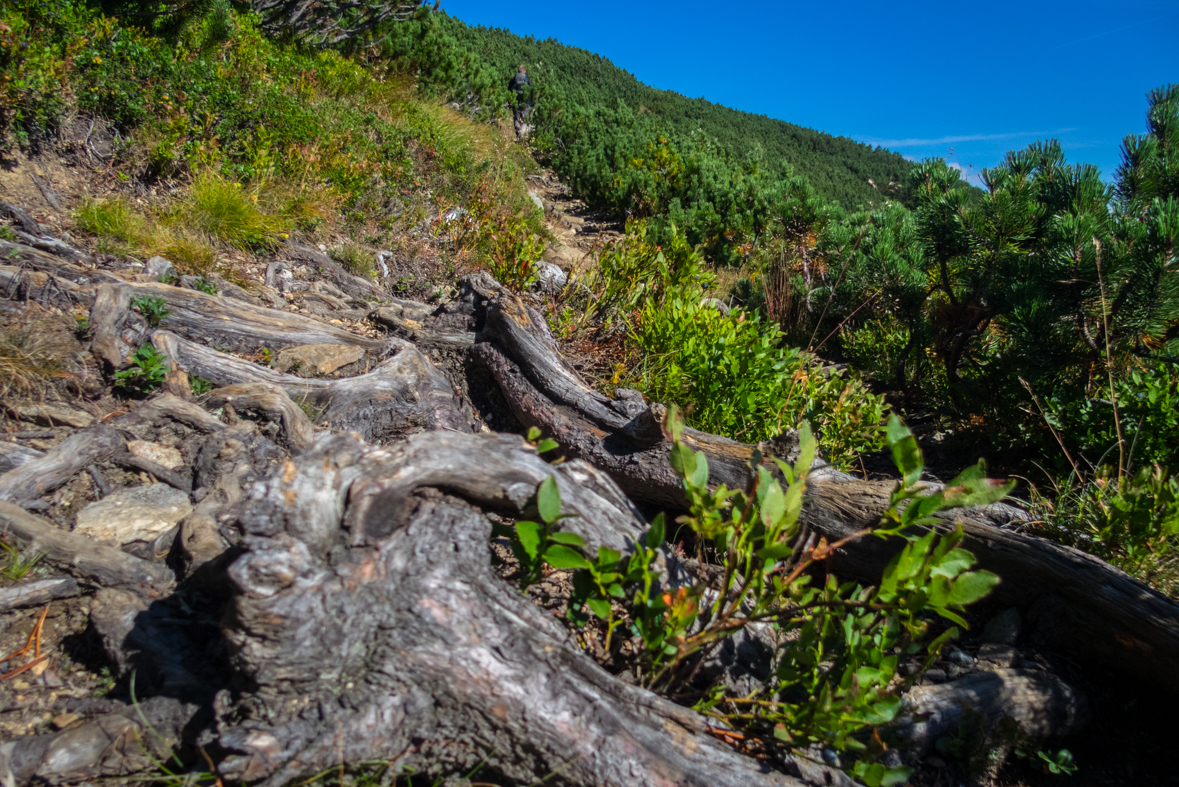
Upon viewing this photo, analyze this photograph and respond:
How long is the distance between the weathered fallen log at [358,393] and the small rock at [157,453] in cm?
62

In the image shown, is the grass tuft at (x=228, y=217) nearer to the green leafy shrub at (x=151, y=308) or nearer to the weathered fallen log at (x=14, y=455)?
the green leafy shrub at (x=151, y=308)

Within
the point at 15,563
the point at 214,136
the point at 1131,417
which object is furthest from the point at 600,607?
the point at 214,136

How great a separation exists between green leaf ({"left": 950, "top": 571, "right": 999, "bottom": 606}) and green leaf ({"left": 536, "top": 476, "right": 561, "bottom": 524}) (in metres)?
1.03

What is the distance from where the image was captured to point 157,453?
2.85 meters

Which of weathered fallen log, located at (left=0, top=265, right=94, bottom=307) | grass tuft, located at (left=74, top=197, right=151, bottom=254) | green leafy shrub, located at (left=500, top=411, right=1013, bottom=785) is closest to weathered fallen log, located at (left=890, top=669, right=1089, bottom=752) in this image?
green leafy shrub, located at (left=500, top=411, right=1013, bottom=785)

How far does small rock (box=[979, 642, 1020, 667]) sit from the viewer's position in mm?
2793

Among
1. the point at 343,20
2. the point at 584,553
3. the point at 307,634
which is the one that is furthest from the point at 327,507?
the point at 343,20

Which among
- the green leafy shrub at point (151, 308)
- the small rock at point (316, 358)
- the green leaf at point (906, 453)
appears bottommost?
the green leafy shrub at point (151, 308)

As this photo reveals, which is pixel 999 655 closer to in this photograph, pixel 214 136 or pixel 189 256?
pixel 189 256

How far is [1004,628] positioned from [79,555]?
3936 millimetres

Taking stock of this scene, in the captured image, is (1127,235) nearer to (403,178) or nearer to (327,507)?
(327,507)

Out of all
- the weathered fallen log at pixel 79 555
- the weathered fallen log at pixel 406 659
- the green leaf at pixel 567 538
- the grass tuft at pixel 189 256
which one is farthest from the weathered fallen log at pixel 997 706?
the grass tuft at pixel 189 256

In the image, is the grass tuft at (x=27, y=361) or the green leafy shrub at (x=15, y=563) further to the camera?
the grass tuft at (x=27, y=361)

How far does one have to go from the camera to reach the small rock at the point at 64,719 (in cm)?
171
